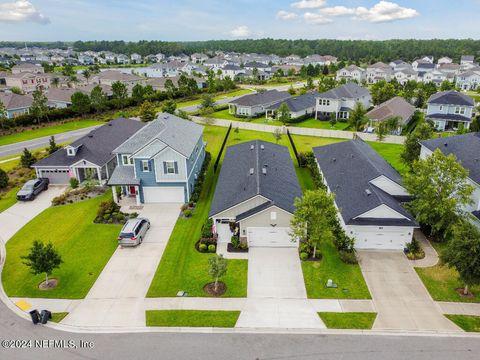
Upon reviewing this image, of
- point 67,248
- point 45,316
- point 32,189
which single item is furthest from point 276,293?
point 32,189

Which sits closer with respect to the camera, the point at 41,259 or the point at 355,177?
the point at 41,259

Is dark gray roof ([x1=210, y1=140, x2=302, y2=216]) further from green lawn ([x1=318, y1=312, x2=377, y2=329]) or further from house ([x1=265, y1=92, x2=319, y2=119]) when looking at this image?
house ([x1=265, y1=92, x2=319, y2=119])

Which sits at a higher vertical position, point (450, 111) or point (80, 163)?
point (450, 111)

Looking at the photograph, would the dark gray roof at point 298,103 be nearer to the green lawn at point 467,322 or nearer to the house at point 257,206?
the house at point 257,206

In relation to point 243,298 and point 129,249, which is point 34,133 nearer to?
point 129,249

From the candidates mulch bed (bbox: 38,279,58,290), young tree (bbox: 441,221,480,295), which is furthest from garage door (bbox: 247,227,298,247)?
mulch bed (bbox: 38,279,58,290)

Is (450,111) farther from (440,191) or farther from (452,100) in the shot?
(440,191)
